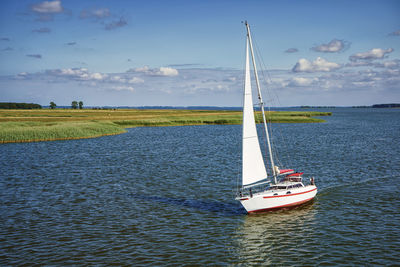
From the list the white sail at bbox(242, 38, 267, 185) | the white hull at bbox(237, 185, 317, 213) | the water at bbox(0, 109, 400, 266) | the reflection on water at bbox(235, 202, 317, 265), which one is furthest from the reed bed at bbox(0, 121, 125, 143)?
the reflection on water at bbox(235, 202, 317, 265)

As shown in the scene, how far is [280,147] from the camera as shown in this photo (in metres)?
63.6

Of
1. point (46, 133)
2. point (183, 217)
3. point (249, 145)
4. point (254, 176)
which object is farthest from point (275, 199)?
point (46, 133)

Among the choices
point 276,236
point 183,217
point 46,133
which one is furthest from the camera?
point 46,133

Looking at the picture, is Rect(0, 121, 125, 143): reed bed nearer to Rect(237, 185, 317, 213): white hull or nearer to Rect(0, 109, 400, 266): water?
Rect(0, 109, 400, 266): water

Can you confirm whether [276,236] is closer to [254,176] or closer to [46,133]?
[254,176]

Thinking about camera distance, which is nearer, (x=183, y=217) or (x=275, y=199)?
(x=183, y=217)

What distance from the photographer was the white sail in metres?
25.8

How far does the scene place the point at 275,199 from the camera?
26.6 metres

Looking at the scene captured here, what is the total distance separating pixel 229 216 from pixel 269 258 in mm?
7458

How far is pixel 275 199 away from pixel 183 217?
758 centimetres

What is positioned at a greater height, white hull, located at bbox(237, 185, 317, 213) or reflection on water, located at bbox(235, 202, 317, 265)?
white hull, located at bbox(237, 185, 317, 213)

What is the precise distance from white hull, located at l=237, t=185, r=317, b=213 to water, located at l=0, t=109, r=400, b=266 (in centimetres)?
74

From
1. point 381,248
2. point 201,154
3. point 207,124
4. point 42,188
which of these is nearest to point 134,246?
point 381,248

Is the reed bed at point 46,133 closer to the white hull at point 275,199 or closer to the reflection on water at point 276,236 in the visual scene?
the white hull at point 275,199
